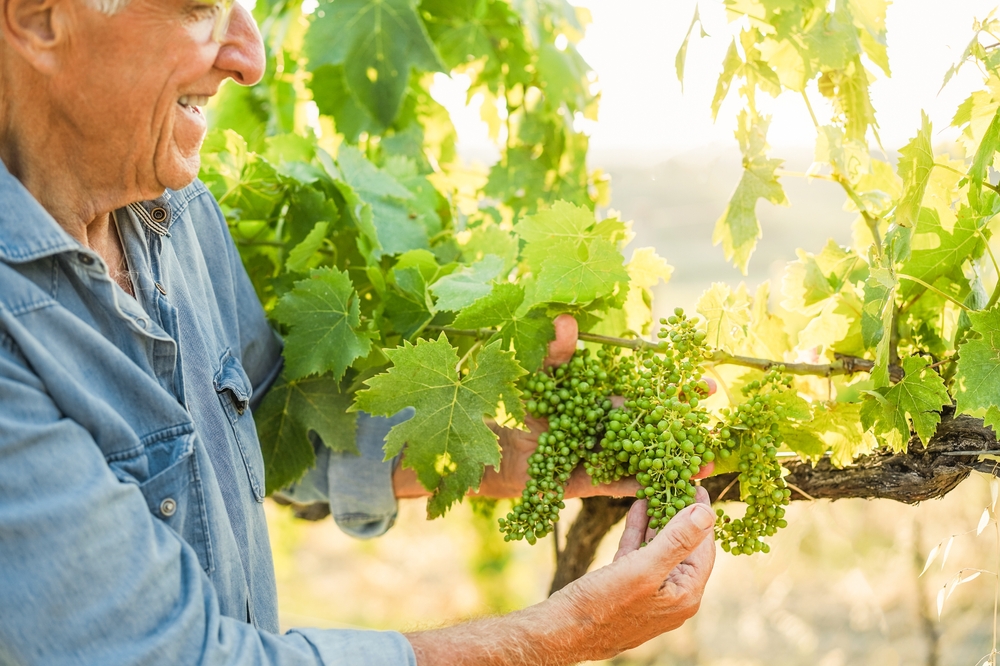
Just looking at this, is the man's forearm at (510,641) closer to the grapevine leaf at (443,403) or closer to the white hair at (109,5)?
the grapevine leaf at (443,403)

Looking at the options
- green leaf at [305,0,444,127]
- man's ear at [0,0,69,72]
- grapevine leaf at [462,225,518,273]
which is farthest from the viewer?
green leaf at [305,0,444,127]

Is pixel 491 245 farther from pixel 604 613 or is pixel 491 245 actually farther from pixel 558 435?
pixel 604 613

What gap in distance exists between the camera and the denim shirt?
0.82 m

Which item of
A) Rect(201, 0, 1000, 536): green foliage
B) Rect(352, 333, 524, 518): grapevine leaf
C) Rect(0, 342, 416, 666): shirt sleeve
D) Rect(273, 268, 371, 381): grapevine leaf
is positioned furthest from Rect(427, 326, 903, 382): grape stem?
Rect(0, 342, 416, 666): shirt sleeve

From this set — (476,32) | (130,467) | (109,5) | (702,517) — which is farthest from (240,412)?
(476,32)

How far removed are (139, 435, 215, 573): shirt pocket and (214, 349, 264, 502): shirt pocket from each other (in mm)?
178

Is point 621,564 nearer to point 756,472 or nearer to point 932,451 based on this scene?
point 756,472

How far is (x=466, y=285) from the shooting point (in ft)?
4.13

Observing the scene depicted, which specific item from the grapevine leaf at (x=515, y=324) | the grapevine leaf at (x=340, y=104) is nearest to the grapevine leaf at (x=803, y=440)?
the grapevine leaf at (x=515, y=324)

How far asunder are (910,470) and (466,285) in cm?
72

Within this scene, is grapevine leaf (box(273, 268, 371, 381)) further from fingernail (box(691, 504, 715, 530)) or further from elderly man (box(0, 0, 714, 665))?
fingernail (box(691, 504, 715, 530))

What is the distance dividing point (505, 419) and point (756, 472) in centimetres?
40

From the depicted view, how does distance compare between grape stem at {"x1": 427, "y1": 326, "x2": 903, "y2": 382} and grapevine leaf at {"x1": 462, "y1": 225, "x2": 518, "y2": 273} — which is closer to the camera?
grape stem at {"x1": 427, "y1": 326, "x2": 903, "y2": 382}

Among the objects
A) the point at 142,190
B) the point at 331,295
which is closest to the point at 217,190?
the point at 331,295
